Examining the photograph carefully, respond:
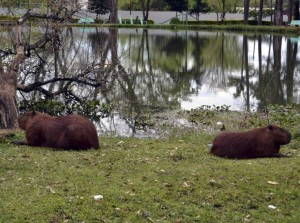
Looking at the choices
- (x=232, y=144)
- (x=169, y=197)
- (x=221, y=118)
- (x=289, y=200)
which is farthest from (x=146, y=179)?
(x=221, y=118)

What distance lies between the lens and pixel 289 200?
534 centimetres

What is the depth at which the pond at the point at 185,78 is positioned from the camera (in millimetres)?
14414

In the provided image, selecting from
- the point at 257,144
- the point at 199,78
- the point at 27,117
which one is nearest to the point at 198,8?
the point at 199,78

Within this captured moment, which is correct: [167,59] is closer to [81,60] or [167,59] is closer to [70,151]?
[81,60]

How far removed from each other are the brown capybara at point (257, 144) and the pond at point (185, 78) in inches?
A: 156

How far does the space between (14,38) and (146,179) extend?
762cm

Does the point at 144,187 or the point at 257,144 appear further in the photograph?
the point at 257,144

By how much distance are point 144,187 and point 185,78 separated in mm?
14381

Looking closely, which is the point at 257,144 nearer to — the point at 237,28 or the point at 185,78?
the point at 185,78

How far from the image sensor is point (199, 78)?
19953 millimetres

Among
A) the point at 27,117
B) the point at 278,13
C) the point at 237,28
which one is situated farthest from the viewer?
the point at 237,28

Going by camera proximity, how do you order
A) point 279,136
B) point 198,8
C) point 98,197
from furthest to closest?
point 198,8 → point 279,136 → point 98,197

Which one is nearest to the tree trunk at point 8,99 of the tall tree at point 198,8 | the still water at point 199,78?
the still water at point 199,78

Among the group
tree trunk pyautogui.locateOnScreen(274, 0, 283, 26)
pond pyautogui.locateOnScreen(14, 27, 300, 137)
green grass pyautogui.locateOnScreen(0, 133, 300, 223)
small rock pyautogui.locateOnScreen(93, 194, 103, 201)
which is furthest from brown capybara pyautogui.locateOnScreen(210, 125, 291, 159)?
tree trunk pyautogui.locateOnScreen(274, 0, 283, 26)
